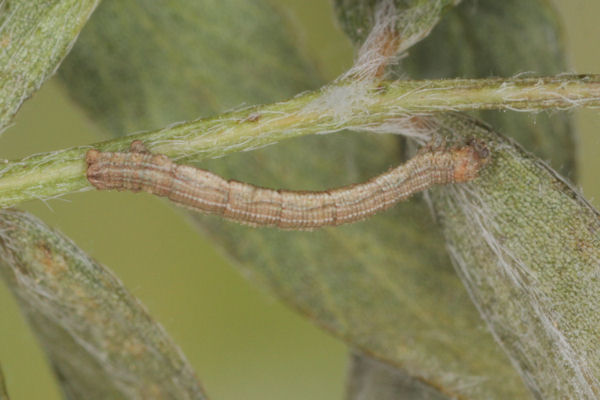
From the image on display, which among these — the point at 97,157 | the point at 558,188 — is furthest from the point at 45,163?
the point at 558,188

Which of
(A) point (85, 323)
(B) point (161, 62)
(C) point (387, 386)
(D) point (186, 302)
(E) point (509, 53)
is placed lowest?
(A) point (85, 323)

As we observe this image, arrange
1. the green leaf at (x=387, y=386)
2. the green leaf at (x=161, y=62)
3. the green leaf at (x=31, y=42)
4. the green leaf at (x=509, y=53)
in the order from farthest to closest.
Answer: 1. the green leaf at (x=387, y=386)
2. the green leaf at (x=161, y=62)
3. the green leaf at (x=509, y=53)
4. the green leaf at (x=31, y=42)

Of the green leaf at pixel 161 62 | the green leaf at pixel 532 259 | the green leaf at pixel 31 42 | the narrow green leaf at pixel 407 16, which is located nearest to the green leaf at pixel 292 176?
the green leaf at pixel 161 62

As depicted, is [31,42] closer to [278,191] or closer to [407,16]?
[278,191]

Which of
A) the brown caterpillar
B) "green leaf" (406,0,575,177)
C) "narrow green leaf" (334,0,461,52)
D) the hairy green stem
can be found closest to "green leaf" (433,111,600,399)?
the brown caterpillar

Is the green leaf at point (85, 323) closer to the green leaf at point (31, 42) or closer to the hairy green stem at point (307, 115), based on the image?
the hairy green stem at point (307, 115)

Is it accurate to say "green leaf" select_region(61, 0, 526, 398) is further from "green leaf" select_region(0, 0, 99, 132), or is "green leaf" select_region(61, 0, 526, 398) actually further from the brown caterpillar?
"green leaf" select_region(0, 0, 99, 132)

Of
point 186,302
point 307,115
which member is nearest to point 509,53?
point 307,115
